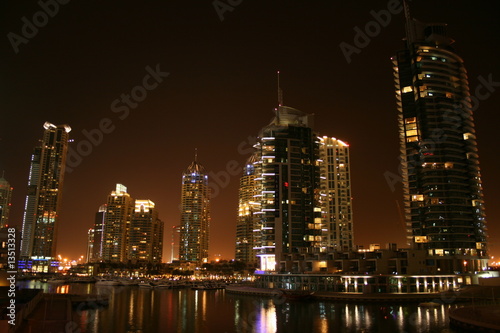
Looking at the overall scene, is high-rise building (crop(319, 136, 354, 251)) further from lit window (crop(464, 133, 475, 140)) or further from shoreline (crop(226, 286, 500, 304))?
shoreline (crop(226, 286, 500, 304))

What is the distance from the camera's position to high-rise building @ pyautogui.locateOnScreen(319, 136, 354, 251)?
16950 cm

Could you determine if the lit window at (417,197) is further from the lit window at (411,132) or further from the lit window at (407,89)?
the lit window at (407,89)

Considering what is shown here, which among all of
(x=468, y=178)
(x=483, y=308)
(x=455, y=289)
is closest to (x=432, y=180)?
(x=468, y=178)

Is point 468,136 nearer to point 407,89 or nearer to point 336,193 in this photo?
point 407,89

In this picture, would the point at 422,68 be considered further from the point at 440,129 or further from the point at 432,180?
the point at 432,180

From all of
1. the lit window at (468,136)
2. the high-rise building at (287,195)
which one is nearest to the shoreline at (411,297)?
the high-rise building at (287,195)

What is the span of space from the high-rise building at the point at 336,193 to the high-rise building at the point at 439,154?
46.5 metres

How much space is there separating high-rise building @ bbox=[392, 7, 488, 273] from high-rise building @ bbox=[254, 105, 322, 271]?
96.0 feet

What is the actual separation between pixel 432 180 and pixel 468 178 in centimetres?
1224

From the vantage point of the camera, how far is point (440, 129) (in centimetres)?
12138

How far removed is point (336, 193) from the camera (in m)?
174

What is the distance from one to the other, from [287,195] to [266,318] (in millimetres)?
67796

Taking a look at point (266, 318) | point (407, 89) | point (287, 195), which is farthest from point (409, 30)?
point (266, 318)

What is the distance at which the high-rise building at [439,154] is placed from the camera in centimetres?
11469
